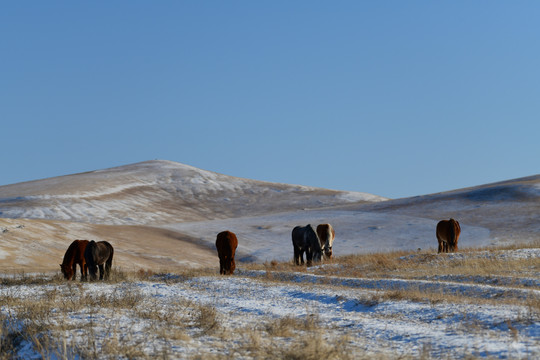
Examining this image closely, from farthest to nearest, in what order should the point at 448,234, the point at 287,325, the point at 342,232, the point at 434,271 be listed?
the point at 342,232, the point at 448,234, the point at 434,271, the point at 287,325

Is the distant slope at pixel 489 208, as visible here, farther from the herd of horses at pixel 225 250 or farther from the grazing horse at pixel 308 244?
the grazing horse at pixel 308 244

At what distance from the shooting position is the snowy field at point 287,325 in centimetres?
752

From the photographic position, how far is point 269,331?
903 cm

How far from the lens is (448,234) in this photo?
32562mm

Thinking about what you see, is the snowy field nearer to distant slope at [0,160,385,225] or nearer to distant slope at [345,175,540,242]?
distant slope at [345,175,540,242]

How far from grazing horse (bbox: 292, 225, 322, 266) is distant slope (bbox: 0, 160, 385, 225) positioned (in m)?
55.6

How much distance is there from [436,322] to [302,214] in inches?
2566

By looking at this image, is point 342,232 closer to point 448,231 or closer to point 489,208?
point 489,208

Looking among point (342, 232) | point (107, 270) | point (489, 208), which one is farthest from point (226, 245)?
point (489, 208)

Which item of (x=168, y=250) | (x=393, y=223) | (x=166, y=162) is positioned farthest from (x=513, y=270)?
(x=166, y=162)

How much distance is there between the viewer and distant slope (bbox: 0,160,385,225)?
83.6m

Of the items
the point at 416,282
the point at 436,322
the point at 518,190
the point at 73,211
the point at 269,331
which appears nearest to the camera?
the point at 269,331

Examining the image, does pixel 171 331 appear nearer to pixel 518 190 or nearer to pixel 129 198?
pixel 518 190

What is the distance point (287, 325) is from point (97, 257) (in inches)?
505
